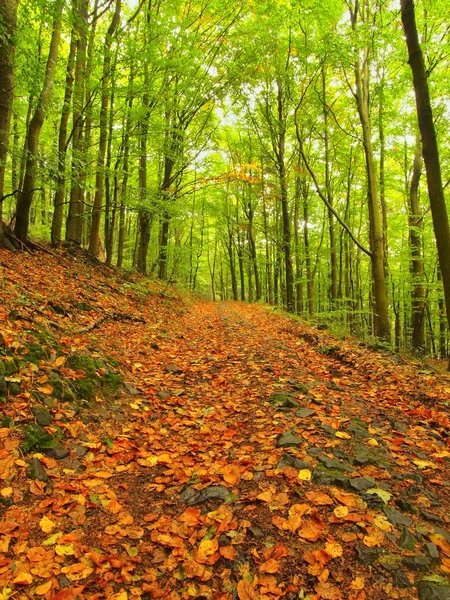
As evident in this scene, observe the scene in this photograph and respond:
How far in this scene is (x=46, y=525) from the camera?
247 cm

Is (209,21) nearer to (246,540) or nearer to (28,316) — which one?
(28,316)

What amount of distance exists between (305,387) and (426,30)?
39.7ft

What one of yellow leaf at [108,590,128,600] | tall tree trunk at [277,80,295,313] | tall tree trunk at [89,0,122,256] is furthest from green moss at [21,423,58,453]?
tall tree trunk at [277,80,295,313]

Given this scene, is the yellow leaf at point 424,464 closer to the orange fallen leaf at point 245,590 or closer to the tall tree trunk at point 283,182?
the orange fallen leaf at point 245,590

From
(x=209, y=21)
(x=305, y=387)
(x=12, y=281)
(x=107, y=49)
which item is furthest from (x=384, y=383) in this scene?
(x=209, y=21)

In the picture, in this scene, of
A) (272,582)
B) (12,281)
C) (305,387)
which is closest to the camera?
(272,582)

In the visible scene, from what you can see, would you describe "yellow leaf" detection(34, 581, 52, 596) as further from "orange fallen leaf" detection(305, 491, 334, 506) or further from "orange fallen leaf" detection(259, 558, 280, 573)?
"orange fallen leaf" detection(305, 491, 334, 506)

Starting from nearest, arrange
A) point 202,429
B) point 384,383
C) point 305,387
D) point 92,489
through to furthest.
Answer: point 92,489, point 202,429, point 305,387, point 384,383

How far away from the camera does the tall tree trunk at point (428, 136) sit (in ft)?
17.4

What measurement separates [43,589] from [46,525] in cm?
51

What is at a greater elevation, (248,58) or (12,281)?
(248,58)

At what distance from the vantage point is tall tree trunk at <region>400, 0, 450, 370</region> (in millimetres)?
5301

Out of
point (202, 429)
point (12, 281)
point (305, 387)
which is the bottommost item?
point (202, 429)

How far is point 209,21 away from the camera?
13.0 m
